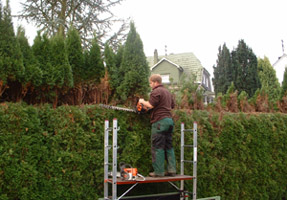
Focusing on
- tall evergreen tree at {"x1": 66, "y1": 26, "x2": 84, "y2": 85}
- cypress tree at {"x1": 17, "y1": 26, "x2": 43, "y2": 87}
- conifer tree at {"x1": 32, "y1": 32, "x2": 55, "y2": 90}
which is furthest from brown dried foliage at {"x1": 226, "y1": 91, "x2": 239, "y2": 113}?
cypress tree at {"x1": 17, "y1": 26, "x2": 43, "y2": 87}

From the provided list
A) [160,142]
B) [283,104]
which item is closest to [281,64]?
[283,104]

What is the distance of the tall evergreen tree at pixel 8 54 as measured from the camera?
4.76 meters

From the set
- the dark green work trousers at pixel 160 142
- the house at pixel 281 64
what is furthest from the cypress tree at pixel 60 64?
the house at pixel 281 64

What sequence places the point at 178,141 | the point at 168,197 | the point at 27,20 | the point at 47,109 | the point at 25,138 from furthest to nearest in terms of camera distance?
the point at 27,20, the point at 178,141, the point at 168,197, the point at 47,109, the point at 25,138

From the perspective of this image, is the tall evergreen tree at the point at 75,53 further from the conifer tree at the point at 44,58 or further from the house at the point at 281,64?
the house at the point at 281,64

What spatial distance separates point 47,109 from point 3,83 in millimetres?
764

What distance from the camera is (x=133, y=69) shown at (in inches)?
238

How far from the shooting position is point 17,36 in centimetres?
524

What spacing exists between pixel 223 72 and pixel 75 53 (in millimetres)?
17525

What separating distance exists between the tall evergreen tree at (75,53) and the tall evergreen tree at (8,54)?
3.63 feet

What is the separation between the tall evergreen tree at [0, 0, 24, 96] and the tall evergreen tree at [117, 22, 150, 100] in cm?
196

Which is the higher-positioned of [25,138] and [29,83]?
[29,83]

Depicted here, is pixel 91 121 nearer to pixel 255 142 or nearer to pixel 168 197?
pixel 168 197

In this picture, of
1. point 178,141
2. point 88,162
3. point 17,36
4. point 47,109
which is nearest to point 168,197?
point 178,141
